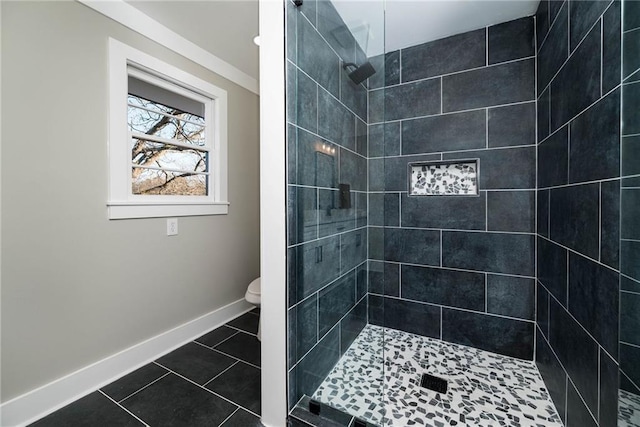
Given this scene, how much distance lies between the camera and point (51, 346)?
1.39m

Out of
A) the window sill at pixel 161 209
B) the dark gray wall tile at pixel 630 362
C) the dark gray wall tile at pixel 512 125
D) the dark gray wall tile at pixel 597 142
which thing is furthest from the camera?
the dark gray wall tile at pixel 512 125

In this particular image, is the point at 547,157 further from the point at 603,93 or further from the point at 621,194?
the point at 621,194

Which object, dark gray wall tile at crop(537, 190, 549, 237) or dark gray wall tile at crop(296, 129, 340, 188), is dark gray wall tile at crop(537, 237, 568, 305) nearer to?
dark gray wall tile at crop(537, 190, 549, 237)

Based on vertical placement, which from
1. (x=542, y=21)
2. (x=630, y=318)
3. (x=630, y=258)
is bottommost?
(x=630, y=318)

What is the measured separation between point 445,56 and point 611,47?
127 cm

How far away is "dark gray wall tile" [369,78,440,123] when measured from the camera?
2029 millimetres

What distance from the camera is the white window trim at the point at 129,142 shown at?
165 cm

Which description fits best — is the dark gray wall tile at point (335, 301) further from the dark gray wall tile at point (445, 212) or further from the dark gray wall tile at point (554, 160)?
the dark gray wall tile at point (554, 160)

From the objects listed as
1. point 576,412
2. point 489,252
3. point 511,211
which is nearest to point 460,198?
point 511,211

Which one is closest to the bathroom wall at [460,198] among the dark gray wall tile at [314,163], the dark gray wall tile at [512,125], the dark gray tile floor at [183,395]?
the dark gray wall tile at [512,125]

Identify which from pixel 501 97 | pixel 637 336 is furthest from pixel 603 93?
pixel 501 97

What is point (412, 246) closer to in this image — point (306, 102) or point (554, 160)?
point (554, 160)

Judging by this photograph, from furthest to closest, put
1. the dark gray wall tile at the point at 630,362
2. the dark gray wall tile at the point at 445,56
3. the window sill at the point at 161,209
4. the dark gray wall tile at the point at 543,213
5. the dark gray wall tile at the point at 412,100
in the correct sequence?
the dark gray wall tile at the point at 412,100, the dark gray wall tile at the point at 445,56, the window sill at the point at 161,209, the dark gray wall tile at the point at 543,213, the dark gray wall tile at the point at 630,362

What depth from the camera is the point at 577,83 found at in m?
1.15
